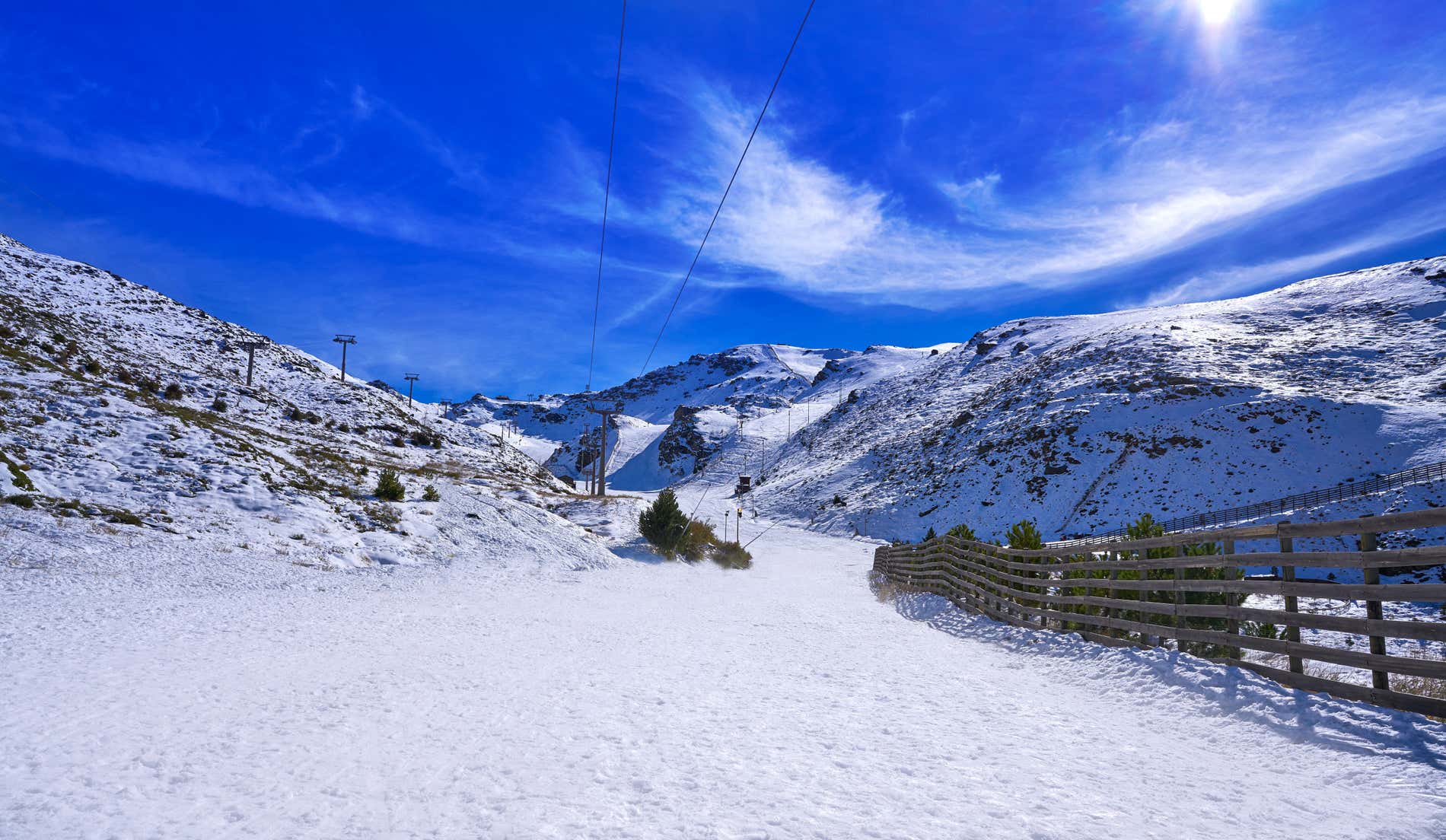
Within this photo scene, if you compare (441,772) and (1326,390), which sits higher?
(1326,390)

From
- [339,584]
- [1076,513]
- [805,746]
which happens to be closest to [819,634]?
[805,746]

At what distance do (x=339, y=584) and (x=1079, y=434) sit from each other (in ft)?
216

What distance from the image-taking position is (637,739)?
15.5 ft

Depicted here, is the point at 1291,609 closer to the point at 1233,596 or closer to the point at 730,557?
the point at 1233,596

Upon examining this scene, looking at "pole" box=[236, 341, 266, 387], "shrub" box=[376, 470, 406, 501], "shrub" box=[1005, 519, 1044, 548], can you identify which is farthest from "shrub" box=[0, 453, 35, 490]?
"pole" box=[236, 341, 266, 387]

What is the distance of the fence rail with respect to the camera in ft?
133

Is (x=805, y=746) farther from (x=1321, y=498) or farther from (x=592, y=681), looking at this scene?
(x=1321, y=498)

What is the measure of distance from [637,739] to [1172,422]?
67.9 m

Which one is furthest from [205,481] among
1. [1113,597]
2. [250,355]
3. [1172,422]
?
[1172,422]

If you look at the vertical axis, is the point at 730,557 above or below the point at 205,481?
below

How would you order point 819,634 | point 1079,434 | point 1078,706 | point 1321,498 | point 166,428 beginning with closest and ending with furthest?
point 1078,706, point 819,634, point 166,428, point 1321,498, point 1079,434

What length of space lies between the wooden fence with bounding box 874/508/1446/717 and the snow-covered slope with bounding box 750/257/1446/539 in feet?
128

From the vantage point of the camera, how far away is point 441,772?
4055mm

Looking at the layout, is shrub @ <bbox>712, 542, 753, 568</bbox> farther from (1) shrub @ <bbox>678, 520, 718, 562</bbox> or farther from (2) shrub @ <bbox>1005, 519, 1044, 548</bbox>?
(2) shrub @ <bbox>1005, 519, 1044, 548</bbox>
